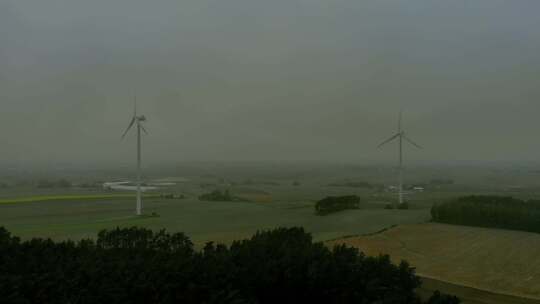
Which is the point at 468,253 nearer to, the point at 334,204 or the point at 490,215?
the point at 490,215

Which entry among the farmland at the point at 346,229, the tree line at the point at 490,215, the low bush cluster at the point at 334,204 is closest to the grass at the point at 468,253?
the farmland at the point at 346,229

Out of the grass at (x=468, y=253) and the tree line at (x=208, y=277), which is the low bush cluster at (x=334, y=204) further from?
the tree line at (x=208, y=277)

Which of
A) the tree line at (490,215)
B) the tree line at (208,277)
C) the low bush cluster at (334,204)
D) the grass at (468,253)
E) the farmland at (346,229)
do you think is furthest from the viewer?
the low bush cluster at (334,204)

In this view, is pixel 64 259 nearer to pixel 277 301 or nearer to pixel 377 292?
pixel 277 301

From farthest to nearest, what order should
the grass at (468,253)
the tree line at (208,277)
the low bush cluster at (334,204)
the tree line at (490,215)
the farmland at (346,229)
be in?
the low bush cluster at (334,204) → the tree line at (490,215) → the farmland at (346,229) → the grass at (468,253) → the tree line at (208,277)

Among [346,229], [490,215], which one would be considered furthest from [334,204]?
[490,215]

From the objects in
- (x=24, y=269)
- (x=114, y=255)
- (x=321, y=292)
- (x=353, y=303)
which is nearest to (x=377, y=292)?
(x=353, y=303)
